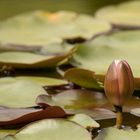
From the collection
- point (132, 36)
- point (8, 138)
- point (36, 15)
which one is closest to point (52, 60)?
point (132, 36)

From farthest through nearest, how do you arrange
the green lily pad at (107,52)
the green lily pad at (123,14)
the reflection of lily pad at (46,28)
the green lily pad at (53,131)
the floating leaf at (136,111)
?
the green lily pad at (123,14)
the reflection of lily pad at (46,28)
the green lily pad at (107,52)
the floating leaf at (136,111)
the green lily pad at (53,131)

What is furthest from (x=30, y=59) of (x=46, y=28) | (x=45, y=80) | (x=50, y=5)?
(x=50, y=5)

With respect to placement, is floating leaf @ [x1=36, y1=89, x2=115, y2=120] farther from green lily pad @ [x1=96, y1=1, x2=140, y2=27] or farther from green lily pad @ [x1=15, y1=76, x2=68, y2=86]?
green lily pad @ [x1=96, y1=1, x2=140, y2=27]

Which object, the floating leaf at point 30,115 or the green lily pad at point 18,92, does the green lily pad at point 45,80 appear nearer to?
the green lily pad at point 18,92

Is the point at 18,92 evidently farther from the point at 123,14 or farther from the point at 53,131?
the point at 123,14

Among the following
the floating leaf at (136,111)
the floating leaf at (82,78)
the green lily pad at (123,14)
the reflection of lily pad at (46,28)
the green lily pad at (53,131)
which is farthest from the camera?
the green lily pad at (123,14)

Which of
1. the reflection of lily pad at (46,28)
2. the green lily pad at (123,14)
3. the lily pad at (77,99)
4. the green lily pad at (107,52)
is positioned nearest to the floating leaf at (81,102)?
the lily pad at (77,99)
